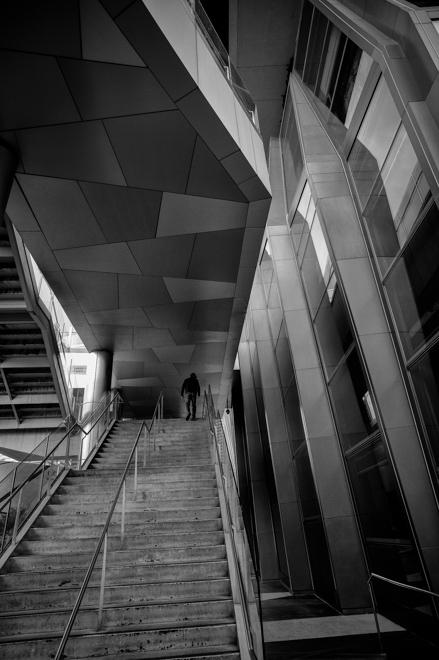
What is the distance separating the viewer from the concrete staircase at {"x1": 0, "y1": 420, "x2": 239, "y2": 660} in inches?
169

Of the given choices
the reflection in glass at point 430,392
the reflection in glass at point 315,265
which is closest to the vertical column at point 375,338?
the reflection in glass at point 430,392

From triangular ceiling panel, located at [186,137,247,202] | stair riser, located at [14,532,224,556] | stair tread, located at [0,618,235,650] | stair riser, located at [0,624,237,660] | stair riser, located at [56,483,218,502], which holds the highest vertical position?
triangular ceiling panel, located at [186,137,247,202]

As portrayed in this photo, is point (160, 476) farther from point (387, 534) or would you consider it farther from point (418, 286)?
point (418, 286)

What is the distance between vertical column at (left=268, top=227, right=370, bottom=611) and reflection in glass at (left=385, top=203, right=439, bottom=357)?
394cm

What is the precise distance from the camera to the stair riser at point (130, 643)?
4184 mm

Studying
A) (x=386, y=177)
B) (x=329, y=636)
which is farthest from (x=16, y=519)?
(x=386, y=177)

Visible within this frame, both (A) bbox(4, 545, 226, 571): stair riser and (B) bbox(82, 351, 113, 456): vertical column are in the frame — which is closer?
(A) bbox(4, 545, 226, 571): stair riser

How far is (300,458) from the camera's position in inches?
482

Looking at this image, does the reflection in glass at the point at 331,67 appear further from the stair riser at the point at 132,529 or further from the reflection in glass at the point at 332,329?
the stair riser at the point at 132,529

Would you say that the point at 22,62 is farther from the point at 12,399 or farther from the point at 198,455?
the point at 12,399

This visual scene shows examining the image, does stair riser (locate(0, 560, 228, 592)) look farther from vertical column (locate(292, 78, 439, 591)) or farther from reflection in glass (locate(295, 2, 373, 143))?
reflection in glass (locate(295, 2, 373, 143))

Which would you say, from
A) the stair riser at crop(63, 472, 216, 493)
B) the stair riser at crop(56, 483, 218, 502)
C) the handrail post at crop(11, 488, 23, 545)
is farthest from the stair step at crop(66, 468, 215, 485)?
the handrail post at crop(11, 488, 23, 545)

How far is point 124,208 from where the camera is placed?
9.01 m

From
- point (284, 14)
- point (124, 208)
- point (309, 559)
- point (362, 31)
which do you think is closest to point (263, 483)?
point (309, 559)
